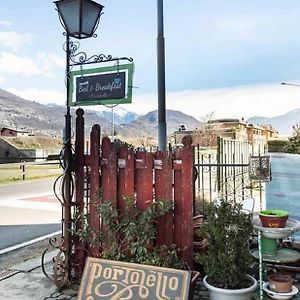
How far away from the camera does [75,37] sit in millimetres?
→ 3838

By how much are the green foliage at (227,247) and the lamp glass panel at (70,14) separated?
2.26 meters

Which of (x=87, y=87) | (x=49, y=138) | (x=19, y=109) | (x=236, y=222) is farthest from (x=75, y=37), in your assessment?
(x=19, y=109)

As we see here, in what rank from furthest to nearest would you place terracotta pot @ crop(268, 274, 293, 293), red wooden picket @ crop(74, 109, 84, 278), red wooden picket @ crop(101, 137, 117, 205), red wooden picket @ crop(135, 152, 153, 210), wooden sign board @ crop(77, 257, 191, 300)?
red wooden picket @ crop(74, 109, 84, 278), red wooden picket @ crop(101, 137, 117, 205), red wooden picket @ crop(135, 152, 153, 210), terracotta pot @ crop(268, 274, 293, 293), wooden sign board @ crop(77, 257, 191, 300)

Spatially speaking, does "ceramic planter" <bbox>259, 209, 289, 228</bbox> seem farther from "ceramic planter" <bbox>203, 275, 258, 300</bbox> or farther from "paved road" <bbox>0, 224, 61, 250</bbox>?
"paved road" <bbox>0, 224, 61, 250</bbox>

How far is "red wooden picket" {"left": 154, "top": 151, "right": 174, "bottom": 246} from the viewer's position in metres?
3.32

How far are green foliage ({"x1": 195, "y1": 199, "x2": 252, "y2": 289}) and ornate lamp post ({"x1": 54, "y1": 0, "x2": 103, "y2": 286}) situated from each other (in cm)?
134

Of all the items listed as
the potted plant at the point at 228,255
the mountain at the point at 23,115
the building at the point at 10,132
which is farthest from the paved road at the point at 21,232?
the building at the point at 10,132

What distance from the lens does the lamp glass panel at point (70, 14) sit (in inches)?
146

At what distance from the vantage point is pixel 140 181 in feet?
11.3

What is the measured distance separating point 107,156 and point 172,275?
4.44 ft

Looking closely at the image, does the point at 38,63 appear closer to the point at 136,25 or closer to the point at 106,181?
the point at 136,25

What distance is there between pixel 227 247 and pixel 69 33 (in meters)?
2.56

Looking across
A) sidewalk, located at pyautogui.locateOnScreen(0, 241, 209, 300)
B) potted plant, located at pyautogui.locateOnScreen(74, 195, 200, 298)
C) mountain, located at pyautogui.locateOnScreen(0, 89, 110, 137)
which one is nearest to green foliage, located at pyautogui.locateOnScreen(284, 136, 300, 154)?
sidewalk, located at pyautogui.locateOnScreen(0, 241, 209, 300)

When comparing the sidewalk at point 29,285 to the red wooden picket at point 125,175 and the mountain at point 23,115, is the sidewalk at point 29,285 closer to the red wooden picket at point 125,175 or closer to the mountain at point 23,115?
the red wooden picket at point 125,175
